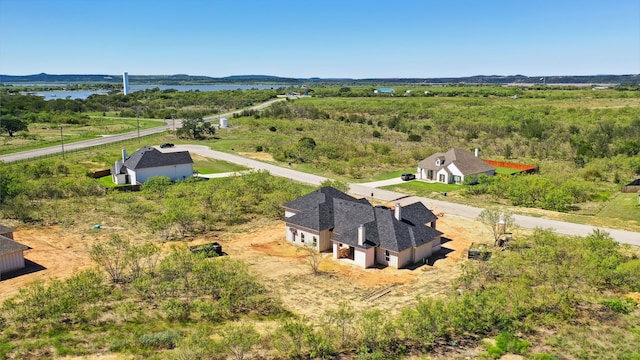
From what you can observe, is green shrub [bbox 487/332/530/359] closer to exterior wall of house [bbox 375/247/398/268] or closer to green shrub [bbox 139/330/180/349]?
exterior wall of house [bbox 375/247/398/268]

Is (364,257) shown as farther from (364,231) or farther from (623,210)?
(623,210)

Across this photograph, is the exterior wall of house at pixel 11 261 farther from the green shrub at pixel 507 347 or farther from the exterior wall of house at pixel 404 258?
the green shrub at pixel 507 347

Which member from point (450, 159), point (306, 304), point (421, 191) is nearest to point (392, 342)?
point (306, 304)

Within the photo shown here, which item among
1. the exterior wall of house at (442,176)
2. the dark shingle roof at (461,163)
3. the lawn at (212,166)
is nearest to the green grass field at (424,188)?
the exterior wall of house at (442,176)

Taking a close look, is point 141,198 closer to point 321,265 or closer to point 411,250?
point 321,265

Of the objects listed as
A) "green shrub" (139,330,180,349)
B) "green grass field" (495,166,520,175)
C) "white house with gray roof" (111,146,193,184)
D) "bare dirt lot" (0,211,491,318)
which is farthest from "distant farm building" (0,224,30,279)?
"green grass field" (495,166,520,175)

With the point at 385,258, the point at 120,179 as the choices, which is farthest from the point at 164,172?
the point at 385,258
